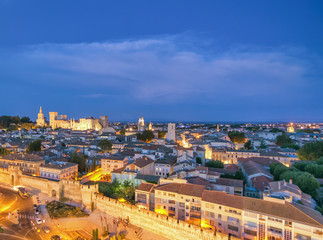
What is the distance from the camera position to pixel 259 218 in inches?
575

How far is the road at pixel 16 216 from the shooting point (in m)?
16.8

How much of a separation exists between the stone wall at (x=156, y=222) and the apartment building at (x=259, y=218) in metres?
1.70

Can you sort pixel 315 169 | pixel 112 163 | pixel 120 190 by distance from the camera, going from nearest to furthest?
1. pixel 120 190
2. pixel 315 169
3. pixel 112 163

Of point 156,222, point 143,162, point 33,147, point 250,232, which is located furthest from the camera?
point 33,147

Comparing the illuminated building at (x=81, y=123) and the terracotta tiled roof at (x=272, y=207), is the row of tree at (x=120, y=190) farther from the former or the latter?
the illuminated building at (x=81, y=123)

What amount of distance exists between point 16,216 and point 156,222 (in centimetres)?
1366

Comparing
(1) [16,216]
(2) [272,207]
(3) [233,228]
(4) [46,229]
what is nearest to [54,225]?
(4) [46,229]

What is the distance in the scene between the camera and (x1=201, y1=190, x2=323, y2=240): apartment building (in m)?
13.2

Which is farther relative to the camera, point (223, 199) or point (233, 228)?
point (223, 199)

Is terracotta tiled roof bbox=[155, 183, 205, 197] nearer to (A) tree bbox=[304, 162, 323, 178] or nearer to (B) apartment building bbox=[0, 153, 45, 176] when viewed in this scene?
(A) tree bbox=[304, 162, 323, 178]

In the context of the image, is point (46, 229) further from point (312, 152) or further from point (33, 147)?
point (312, 152)

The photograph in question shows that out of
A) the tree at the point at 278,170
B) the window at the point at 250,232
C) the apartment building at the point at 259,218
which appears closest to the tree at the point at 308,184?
the tree at the point at 278,170

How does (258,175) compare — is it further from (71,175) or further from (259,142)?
(259,142)

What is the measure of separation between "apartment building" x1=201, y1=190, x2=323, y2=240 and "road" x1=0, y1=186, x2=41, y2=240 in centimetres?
1488
